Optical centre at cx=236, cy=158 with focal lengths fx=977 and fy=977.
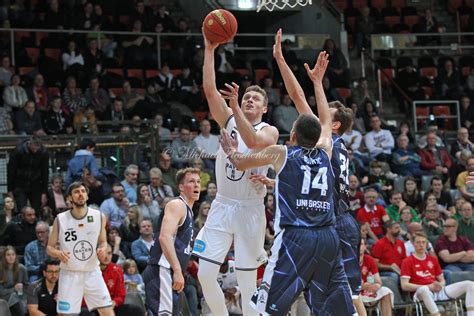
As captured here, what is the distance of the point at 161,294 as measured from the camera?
935cm

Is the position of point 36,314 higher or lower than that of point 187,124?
lower

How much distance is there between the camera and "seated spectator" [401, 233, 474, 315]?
13.7 metres

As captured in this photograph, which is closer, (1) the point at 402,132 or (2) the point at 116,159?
(2) the point at 116,159

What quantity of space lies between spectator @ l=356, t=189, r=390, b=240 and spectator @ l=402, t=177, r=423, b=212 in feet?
4.39

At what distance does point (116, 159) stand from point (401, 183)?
5.14 m

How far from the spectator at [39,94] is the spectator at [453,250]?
7456 mm

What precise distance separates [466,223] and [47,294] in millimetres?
7190

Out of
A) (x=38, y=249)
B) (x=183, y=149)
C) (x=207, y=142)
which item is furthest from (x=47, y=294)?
(x=207, y=142)

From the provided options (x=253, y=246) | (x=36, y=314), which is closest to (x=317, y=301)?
(x=253, y=246)

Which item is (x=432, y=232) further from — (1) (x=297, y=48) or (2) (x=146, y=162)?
(1) (x=297, y=48)

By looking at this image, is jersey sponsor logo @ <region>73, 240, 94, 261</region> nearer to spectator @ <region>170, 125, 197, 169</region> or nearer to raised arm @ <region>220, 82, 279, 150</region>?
raised arm @ <region>220, 82, 279, 150</region>

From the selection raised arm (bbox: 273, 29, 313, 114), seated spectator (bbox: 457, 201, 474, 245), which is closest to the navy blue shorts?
raised arm (bbox: 273, 29, 313, 114)

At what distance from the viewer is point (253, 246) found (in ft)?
29.2

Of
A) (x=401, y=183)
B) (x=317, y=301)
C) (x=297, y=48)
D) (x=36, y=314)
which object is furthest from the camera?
(x=297, y=48)
